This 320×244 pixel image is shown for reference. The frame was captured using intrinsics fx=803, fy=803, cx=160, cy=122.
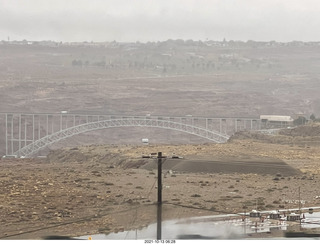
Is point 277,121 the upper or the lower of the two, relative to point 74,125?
upper

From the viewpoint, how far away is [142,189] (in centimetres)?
5409

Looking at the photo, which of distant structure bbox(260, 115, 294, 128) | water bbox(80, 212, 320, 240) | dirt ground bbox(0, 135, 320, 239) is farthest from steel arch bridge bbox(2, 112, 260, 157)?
water bbox(80, 212, 320, 240)

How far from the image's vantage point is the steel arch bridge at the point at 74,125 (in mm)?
130750

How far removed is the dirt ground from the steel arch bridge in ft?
148

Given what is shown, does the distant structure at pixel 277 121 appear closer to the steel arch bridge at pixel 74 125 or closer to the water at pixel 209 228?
the steel arch bridge at pixel 74 125

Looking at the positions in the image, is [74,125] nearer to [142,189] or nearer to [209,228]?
[142,189]

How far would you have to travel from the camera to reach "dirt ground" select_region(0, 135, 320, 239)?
38969mm

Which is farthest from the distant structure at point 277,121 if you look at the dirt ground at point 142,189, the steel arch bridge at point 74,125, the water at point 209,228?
the water at point 209,228

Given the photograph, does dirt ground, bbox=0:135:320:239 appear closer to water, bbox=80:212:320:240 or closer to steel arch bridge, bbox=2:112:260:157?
water, bbox=80:212:320:240

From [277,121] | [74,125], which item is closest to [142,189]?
[277,121]

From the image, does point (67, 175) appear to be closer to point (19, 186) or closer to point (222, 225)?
point (19, 186)

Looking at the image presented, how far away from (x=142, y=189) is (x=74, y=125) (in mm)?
99503

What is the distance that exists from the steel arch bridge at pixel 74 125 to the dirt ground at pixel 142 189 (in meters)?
45.0

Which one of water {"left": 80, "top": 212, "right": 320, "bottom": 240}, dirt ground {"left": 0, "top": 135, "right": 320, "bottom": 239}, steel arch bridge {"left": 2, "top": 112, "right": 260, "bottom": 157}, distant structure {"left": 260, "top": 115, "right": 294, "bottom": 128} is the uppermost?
water {"left": 80, "top": 212, "right": 320, "bottom": 240}
